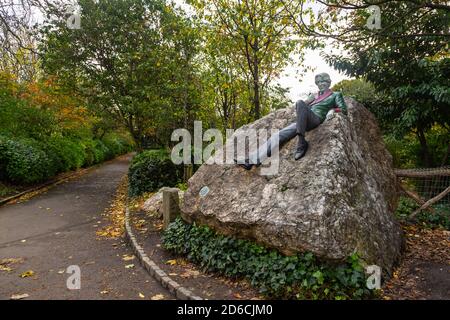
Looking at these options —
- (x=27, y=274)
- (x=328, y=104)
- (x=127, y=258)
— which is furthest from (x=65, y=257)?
(x=328, y=104)

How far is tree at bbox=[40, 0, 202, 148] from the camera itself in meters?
13.8

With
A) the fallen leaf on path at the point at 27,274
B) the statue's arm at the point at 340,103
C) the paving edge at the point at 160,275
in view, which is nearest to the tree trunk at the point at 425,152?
the statue's arm at the point at 340,103

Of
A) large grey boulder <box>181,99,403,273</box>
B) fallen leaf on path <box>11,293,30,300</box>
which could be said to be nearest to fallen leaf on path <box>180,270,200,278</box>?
large grey boulder <box>181,99,403,273</box>

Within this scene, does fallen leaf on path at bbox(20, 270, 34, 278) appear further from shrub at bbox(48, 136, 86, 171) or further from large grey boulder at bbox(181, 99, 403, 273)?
shrub at bbox(48, 136, 86, 171)

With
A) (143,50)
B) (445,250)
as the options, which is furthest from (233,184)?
(143,50)

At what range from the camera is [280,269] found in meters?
4.59

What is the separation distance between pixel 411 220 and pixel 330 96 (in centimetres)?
441

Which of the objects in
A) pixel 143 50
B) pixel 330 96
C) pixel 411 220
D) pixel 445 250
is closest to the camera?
pixel 330 96

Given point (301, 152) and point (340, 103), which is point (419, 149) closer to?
point (340, 103)

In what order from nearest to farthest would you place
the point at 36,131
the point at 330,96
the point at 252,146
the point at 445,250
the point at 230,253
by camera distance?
the point at 230,253
the point at 330,96
the point at 445,250
the point at 252,146
the point at 36,131

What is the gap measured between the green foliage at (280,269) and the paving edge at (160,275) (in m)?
0.65

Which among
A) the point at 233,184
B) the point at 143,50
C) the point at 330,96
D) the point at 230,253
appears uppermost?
the point at 143,50
